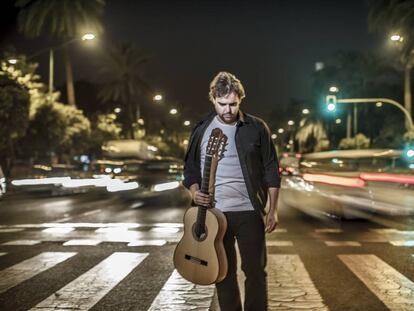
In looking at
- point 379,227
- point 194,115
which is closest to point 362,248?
point 379,227

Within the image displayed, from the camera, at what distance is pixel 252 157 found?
15.6ft

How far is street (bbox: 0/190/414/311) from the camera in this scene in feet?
21.8

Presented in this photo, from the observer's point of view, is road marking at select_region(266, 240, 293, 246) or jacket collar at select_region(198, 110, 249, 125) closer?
jacket collar at select_region(198, 110, 249, 125)

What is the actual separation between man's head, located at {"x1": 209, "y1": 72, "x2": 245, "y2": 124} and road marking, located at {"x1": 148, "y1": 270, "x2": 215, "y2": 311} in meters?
2.24

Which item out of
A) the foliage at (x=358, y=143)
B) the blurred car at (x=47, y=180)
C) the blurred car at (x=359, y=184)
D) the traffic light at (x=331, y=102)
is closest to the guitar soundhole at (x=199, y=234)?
the blurred car at (x=359, y=184)

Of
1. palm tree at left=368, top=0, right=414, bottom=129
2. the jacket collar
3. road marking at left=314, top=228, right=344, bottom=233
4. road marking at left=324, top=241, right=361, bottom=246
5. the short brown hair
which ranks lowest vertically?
road marking at left=314, top=228, right=344, bottom=233

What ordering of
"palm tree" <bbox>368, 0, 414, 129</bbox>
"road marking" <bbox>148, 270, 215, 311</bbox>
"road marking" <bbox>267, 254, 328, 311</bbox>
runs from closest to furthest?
"road marking" <bbox>148, 270, 215, 311</bbox>, "road marking" <bbox>267, 254, 328, 311</bbox>, "palm tree" <bbox>368, 0, 414, 129</bbox>

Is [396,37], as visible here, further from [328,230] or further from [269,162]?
[269,162]

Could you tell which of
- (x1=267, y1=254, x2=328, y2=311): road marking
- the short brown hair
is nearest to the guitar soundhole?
the short brown hair

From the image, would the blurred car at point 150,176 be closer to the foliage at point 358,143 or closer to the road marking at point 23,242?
the road marking at point 23,242

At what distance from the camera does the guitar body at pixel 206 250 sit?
181 inches

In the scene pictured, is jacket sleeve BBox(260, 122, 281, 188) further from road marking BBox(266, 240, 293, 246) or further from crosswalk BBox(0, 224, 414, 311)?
road marking BBox(266, 240, 293, 246)

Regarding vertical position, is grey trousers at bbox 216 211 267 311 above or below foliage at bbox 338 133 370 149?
below

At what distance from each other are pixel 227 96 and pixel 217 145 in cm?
35
